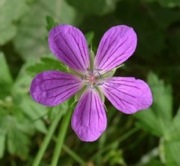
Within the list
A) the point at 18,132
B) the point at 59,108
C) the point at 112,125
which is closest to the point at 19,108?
the point at 18,132

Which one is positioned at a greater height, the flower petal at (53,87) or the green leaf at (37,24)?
the green leaf at (37,24)

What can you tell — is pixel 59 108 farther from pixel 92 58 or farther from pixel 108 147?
pixel 108 147

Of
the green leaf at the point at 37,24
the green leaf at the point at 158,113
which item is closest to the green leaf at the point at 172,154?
the green leaf at the point at 158,113

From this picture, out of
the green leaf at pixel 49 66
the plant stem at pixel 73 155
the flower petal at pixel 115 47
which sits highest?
the flower petal at pixel 115 47

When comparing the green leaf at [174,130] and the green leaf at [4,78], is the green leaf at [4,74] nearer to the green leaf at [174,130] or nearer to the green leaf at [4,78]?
the green leaf at [4,78]

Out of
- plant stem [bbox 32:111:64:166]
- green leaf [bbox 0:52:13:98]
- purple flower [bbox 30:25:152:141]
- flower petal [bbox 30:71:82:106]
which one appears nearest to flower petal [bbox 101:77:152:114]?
purple flower [bbox 30:25:152:141]

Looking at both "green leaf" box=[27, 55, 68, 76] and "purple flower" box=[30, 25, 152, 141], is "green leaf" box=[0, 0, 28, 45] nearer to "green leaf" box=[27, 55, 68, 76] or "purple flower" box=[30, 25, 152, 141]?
"green leaf" box=[27, 55, 68, 76]

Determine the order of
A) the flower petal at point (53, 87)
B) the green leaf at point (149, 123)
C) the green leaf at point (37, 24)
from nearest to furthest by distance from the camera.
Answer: the flower petal at point (53, 87) < the green leaf at point (149, 123) < the green leaf at point (37, 24)
